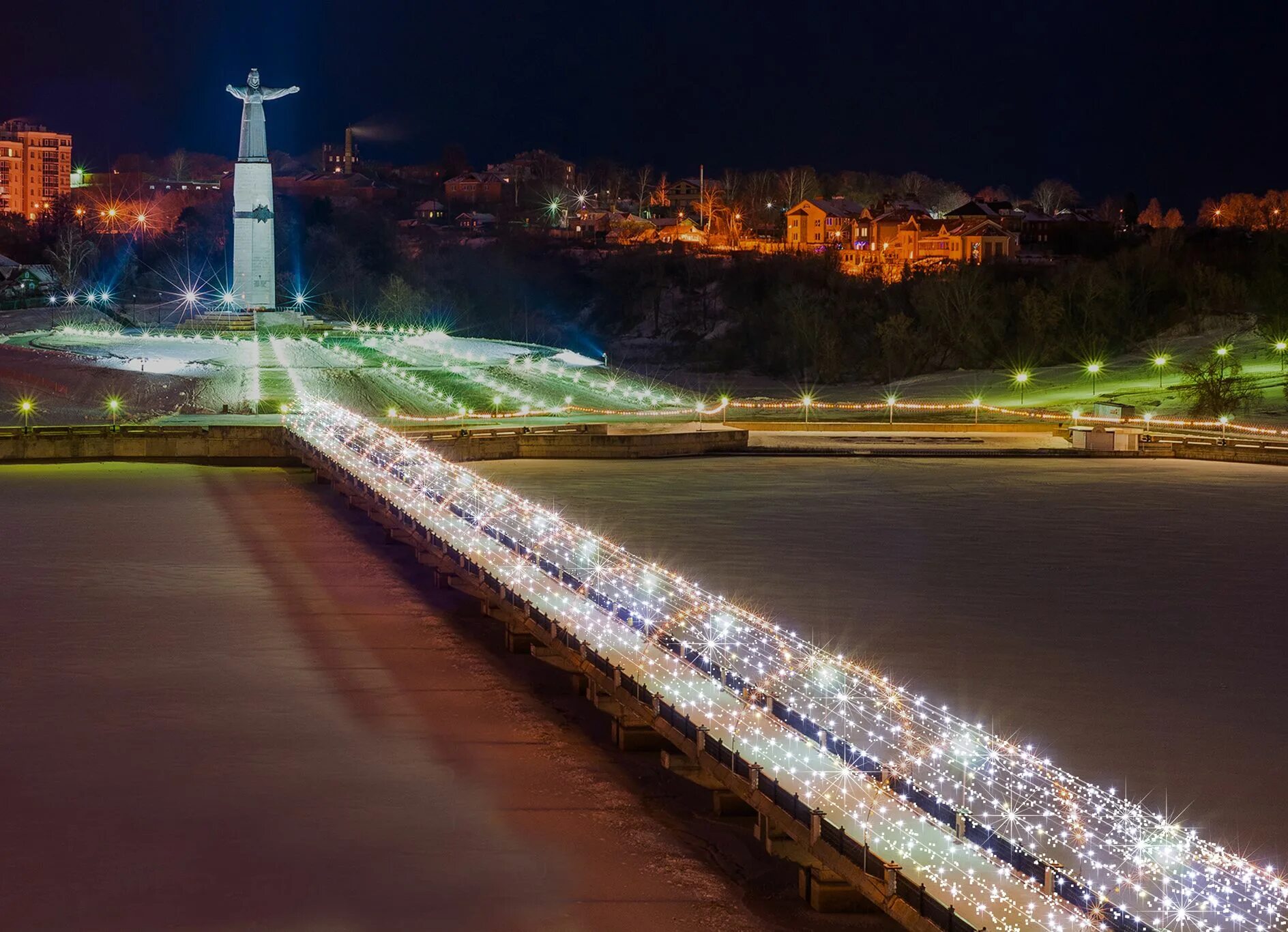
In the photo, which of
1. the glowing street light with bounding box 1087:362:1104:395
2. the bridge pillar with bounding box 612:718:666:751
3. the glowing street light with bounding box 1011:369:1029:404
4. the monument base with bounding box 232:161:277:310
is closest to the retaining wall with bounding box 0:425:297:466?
the monument base with bounding box 232:161:277:310

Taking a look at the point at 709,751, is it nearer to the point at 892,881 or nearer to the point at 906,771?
the point at 906,771

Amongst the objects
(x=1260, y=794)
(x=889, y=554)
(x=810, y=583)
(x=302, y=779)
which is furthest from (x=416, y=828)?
(x=889, y=554)

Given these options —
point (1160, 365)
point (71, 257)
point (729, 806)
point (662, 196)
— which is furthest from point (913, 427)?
point (662, 196)

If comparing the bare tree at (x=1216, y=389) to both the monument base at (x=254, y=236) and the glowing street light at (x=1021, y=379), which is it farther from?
the monument base at (x=254, y=236)

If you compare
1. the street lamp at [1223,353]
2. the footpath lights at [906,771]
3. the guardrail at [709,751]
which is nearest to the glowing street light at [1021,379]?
the street lamp at [1223,353]

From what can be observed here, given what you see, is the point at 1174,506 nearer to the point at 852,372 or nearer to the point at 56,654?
the point at 56,654

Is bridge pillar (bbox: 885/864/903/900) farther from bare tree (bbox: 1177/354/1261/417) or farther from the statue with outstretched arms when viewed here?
the statue with outstretched arms
